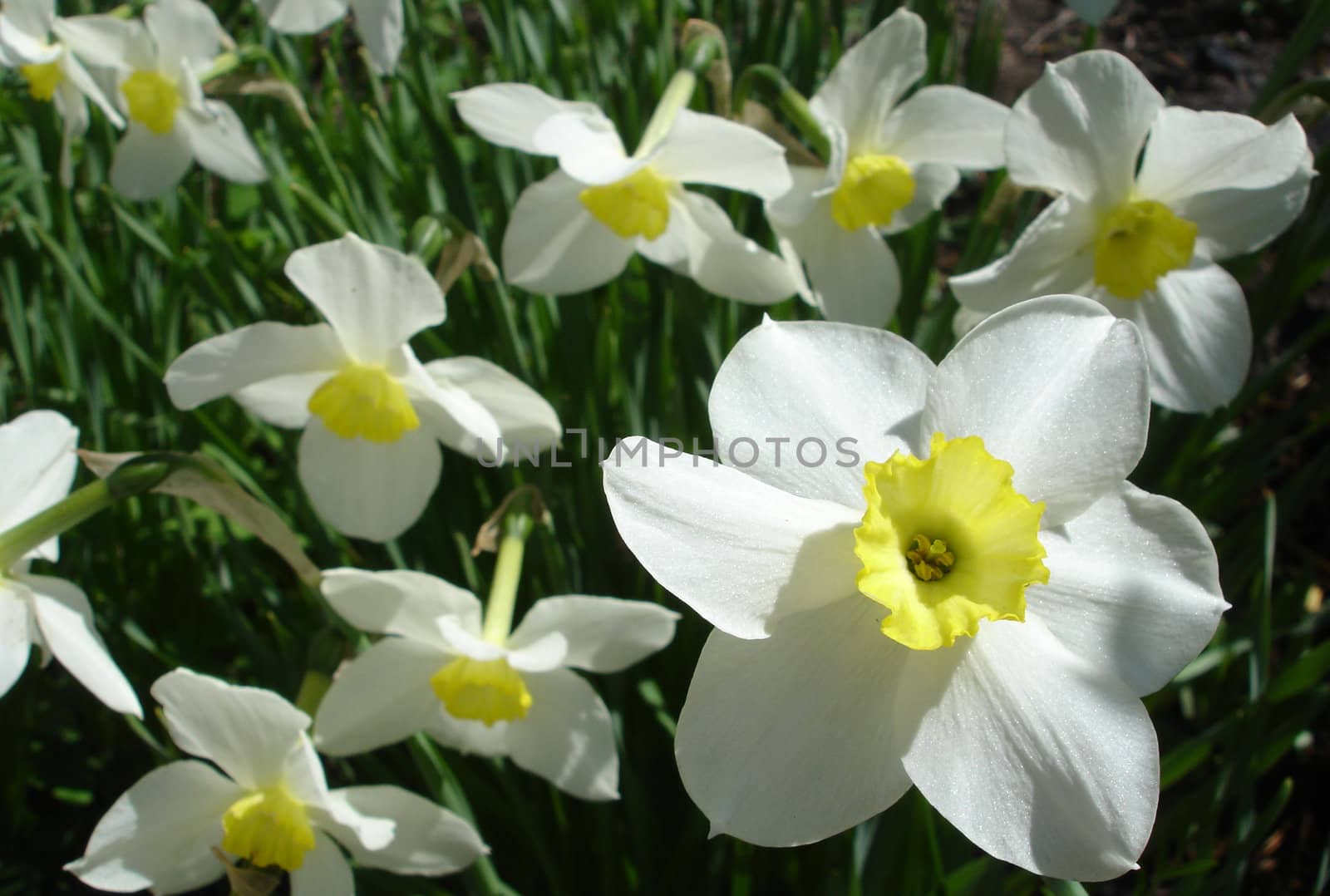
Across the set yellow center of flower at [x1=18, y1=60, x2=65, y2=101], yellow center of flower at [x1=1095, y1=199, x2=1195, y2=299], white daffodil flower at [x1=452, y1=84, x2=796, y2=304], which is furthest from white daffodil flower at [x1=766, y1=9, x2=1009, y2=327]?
yellow center of flower at [x1=18, y1=60, x2=65, y2=101]

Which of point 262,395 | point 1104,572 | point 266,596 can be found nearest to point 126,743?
point 266,596

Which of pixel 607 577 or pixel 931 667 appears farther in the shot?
pixel 607 577

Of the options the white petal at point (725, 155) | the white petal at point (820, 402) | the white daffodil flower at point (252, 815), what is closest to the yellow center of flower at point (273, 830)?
the white daffodil flower at point (252, 815)

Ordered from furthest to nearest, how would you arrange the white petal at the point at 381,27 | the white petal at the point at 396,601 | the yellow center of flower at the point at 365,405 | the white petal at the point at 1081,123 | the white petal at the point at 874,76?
the white petal at the point at 381,27 < the white petal at the point at 874,76 < the yellow center of flower at the point at 365,405 < the white petal at the point at 1081,123 < the white petal at the point at 396,601

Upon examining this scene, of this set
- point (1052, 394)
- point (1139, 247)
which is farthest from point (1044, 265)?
point (1052, 394)

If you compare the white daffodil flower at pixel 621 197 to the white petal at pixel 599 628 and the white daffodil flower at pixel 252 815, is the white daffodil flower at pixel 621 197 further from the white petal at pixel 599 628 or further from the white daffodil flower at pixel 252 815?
the white daffodil flower at pixel 252 815

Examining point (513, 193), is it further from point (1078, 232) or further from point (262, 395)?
point (1078, 232)
